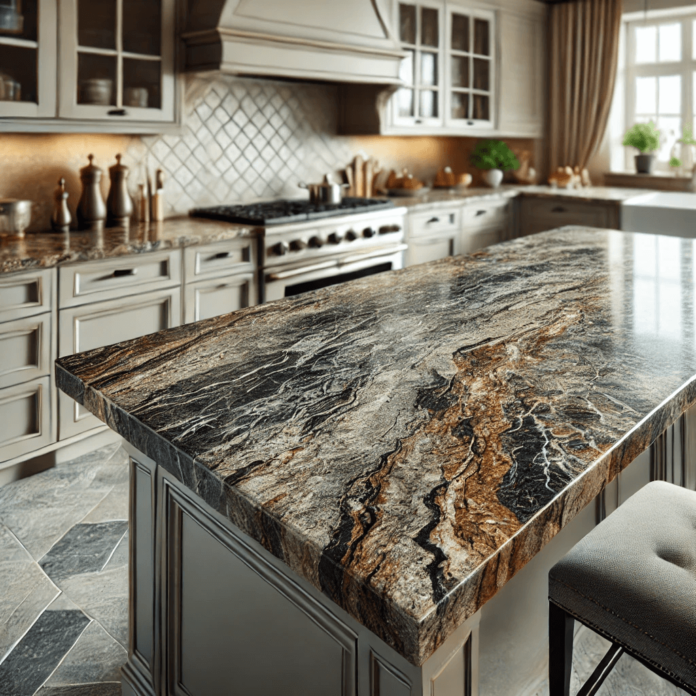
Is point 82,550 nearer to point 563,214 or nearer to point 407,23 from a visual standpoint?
point 407,23

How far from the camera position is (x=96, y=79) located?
9.51 ft

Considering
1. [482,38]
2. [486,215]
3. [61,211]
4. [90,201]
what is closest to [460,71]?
[482,38]

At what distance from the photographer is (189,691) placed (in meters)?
1.29

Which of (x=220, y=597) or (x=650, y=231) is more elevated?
(x=650, y=231)

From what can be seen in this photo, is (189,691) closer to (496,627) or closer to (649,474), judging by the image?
(496,627)

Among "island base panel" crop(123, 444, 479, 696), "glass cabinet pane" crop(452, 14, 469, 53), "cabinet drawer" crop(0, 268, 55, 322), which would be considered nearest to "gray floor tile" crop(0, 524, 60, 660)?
"island base panel" crop(123, 444, 479, 696)

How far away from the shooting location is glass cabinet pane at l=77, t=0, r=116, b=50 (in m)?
2.81

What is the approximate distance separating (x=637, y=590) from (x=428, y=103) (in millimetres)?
4196

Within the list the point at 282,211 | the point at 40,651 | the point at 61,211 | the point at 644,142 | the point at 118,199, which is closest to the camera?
the point at 40,651

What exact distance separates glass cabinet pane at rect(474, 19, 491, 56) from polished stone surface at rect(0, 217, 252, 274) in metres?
2.72

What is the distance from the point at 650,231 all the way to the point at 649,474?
2.96 meters

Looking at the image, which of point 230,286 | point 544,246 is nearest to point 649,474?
point 544,246

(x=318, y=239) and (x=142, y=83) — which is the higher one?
(x=142, y=83)

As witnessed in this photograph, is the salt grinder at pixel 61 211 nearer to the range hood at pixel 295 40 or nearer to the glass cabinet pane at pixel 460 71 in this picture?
the range hood at pixel 295 40
